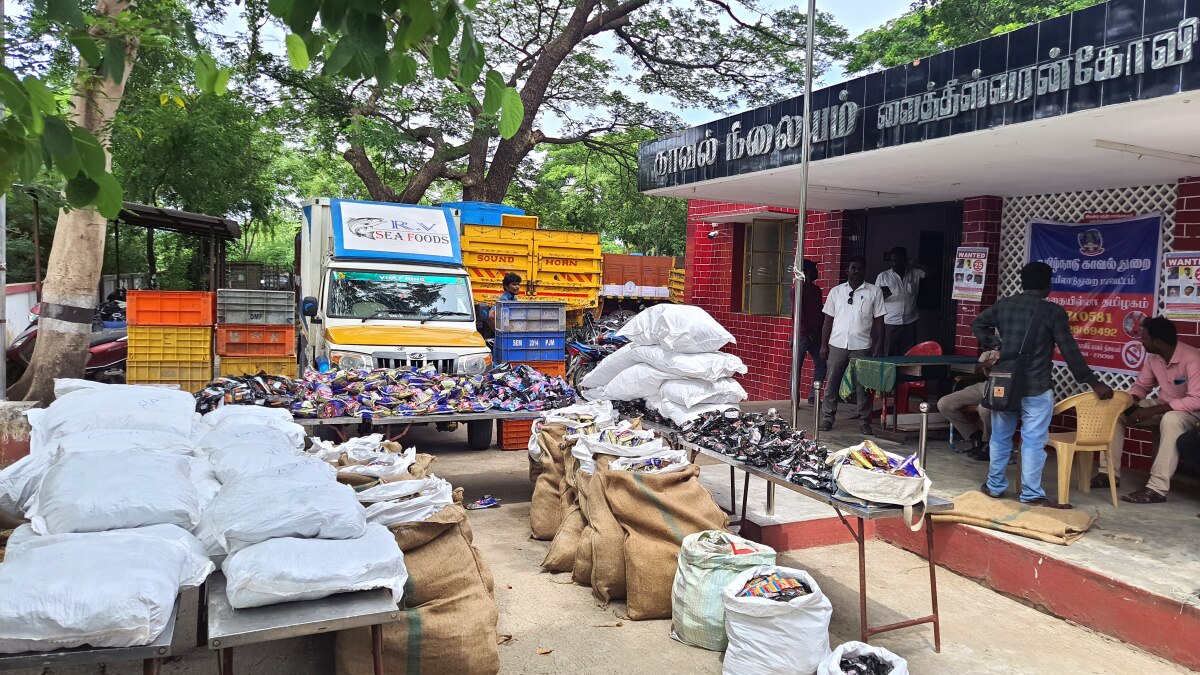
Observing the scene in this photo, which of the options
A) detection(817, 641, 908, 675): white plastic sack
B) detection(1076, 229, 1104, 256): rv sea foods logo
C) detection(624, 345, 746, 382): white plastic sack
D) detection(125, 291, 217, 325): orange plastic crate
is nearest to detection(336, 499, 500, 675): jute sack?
detection(817, 641, 908, 675): white plastic sack

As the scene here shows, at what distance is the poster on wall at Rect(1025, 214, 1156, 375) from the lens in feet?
23.7

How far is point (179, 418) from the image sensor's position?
4539 mm

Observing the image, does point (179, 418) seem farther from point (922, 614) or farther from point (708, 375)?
point (922, 614)

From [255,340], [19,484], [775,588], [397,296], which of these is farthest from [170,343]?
[775,588]

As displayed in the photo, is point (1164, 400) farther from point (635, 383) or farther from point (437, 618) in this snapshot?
point (437, 618)

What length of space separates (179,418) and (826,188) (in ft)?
22.1

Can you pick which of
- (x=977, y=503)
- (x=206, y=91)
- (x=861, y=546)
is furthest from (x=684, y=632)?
(x=206, y=91)

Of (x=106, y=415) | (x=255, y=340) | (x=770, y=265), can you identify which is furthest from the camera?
(x=770, y=265)

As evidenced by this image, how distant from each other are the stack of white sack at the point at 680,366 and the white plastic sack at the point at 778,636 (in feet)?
8.10

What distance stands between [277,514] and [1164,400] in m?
6.80

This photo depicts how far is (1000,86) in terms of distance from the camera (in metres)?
5.07

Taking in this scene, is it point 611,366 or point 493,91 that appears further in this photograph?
point 611,366

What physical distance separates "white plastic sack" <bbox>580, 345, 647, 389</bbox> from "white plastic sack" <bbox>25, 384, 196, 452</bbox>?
12.2ft

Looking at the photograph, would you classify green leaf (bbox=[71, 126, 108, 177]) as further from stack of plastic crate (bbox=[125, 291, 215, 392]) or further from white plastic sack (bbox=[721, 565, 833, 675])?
stack of plastic crate (bbox=[125, 291, 215, 392])
